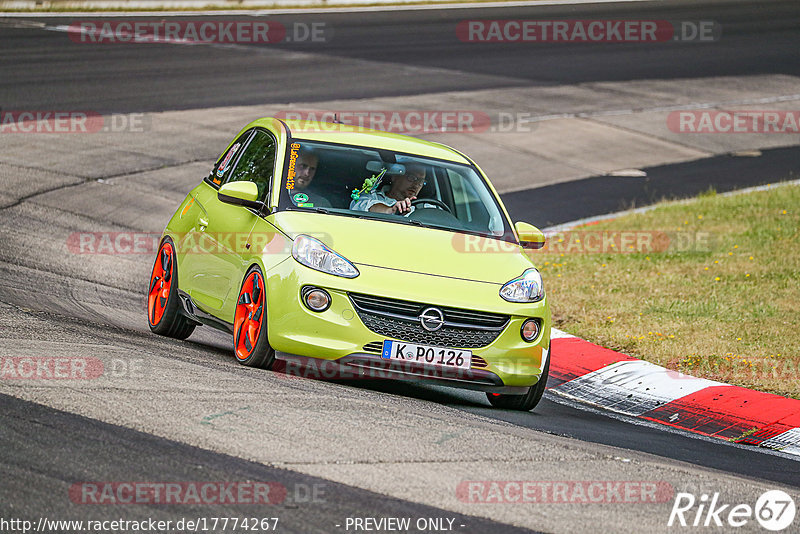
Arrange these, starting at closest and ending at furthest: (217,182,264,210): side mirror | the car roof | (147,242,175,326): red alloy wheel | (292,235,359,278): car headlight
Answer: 1. (292,235,359,278): car headlight
2. (217,182,264,210): side mirror
3. the car roof
4. (147,242,175,326): red alloy wheel

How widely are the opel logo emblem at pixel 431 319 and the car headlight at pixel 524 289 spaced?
52 centimetres

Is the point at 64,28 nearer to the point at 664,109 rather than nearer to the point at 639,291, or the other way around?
the point at 664,109

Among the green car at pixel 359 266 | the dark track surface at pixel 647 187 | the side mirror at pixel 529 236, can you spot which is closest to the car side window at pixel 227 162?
the green car at pixel 359 266

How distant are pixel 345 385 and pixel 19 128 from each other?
1197 centimetres

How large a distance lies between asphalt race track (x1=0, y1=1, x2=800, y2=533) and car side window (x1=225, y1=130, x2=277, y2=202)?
1.34m

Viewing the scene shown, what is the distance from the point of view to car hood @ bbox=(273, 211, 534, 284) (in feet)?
25.3

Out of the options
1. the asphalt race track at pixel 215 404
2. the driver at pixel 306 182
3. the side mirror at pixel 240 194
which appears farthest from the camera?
the driver at pixel 306 182

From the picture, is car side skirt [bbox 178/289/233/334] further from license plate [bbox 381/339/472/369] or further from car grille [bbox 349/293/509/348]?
license plate [bbox 381/339/472/369]

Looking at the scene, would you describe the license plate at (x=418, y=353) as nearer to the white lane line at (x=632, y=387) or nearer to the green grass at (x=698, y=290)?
the white lane line at (x=632, y=387)

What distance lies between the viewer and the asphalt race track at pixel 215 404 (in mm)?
5273

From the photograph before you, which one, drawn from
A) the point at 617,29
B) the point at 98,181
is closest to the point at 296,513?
the point at 98,181

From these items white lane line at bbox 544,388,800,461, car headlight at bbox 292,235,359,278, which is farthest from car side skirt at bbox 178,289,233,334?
white lane line at bbox 544,388,800,461

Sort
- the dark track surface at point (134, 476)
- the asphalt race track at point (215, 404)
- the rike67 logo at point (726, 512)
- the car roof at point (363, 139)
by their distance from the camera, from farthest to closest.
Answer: the car roof at point (363, 139)
the rike67 logo at point (726, 512)
the asphalt race track at point (215, 404)
the dark track surface at point (134, 476)

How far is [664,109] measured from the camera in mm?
23984
